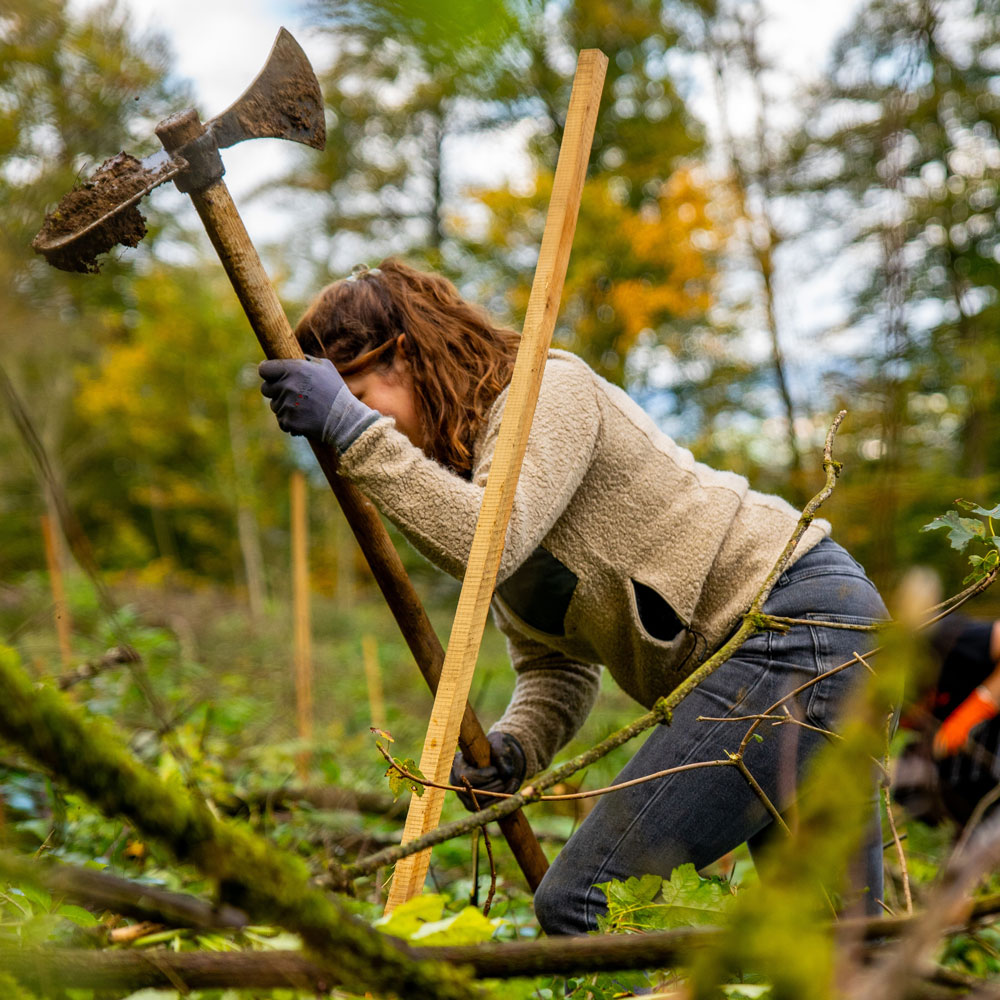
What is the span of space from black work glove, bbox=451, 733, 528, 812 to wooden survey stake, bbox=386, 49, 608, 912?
1.35 feet

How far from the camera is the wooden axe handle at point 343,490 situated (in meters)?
1.36

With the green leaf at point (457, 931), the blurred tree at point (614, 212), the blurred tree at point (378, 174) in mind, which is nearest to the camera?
the green leaf at point (457, 931)

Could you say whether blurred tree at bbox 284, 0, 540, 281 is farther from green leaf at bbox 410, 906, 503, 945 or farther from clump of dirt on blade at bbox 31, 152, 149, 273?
green leaf at bbox 410, 906, 503, 945

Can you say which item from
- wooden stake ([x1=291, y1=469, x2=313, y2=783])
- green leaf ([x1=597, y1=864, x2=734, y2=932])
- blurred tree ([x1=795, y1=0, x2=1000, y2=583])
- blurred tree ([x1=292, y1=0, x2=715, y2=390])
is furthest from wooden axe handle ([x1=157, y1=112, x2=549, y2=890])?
blurred tree ([x1=292, y1=0, x2=715, y2=390])

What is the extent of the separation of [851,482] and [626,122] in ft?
22.5

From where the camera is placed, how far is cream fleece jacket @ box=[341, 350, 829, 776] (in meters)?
1.38

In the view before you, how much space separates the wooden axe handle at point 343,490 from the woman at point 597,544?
0.27 ft

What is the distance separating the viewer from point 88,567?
0.64 m

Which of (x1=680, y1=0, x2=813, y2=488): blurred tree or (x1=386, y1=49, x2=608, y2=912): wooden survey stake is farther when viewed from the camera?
(x1=680, y1=0, x2=813, y2=488): blurred tree

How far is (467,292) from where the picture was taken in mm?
10742

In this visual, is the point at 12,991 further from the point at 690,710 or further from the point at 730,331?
the point at 730,331

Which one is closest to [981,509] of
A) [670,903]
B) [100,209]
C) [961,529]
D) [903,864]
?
[961,529]

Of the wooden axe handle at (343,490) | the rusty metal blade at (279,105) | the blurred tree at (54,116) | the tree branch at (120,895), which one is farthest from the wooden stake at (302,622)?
the tree branch at (120,895)

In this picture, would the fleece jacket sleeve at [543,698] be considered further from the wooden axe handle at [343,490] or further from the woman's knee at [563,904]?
the woman's knee at [563,904]
